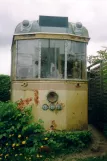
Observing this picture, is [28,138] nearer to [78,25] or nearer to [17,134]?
[17,134]

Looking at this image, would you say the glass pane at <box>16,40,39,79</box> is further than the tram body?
Yes

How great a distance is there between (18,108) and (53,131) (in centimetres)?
139

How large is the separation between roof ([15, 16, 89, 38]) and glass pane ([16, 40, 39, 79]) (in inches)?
16.8

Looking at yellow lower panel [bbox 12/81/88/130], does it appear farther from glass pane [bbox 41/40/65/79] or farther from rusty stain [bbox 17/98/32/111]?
Answer: glass pane [bbox 41/40/65/79]

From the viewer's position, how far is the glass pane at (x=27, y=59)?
1096cm

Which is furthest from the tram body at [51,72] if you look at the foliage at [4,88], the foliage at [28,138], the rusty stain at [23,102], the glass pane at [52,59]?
the foliage at [4,88]

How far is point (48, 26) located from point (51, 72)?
162 centimetres

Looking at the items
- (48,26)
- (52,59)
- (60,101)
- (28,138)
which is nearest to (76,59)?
(52,59)

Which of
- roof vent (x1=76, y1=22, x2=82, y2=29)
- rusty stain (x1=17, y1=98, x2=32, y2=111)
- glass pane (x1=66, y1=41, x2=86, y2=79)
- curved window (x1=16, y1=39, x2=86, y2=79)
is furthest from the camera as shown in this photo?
roof vent (x1=76, y1=22, x2=82, y2=29)

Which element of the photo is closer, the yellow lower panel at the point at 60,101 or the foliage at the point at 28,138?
the foliage at the point at 28,138

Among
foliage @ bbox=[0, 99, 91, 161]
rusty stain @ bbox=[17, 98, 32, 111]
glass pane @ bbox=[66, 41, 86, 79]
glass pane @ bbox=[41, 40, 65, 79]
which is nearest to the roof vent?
glass pane @ bbox=[66, 41, 86, 79]

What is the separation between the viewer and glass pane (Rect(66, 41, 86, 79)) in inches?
438

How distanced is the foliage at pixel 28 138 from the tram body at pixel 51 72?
513mm

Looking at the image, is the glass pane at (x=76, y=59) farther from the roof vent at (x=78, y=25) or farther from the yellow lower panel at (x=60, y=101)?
the roof vent at (x=78, y=25)
